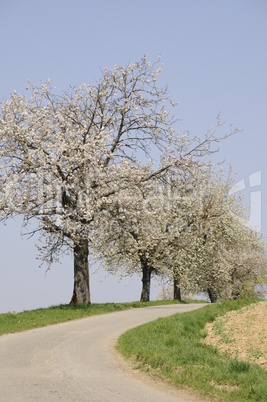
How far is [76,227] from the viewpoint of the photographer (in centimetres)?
2914

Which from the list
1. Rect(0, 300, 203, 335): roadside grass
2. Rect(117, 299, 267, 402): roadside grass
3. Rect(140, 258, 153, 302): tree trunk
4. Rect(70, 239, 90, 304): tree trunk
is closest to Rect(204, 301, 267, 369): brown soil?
Rect(117, 299, 267, 402): roadside grass

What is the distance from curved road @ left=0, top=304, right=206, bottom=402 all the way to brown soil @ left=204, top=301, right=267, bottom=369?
361 cm

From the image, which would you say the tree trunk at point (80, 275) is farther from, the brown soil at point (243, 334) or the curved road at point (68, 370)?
the brown soil at point (243, 334)

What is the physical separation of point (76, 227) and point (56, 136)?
6046 millimetres

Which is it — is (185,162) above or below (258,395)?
above

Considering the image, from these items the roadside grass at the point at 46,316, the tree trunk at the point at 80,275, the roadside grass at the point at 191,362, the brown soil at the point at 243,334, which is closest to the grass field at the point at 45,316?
the roadside grass at the point at 46,316

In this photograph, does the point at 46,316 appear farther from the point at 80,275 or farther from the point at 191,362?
the point at 191,362

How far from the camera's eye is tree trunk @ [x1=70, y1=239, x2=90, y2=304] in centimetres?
3178

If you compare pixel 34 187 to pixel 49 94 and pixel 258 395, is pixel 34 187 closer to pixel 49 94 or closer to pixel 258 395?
pixel 49 94

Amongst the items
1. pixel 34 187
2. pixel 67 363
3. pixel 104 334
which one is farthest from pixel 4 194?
pixel 67 363

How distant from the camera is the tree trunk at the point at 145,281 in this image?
4101cm

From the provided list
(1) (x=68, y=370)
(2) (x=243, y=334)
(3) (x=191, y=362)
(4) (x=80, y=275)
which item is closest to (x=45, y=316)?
(4) (x=80, y=275)

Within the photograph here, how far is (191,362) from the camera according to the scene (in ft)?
43.9

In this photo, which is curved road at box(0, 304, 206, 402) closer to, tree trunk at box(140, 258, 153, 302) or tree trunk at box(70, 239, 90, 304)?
tree trunk at box(70, 239, 90, 304)
